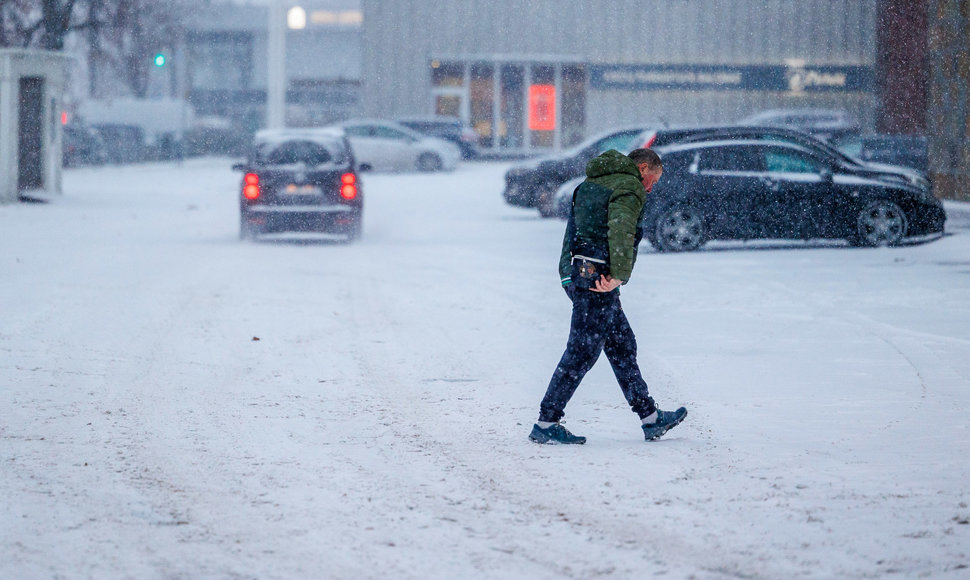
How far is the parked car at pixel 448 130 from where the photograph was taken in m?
44.7

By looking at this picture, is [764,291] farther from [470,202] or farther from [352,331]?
[470,202]

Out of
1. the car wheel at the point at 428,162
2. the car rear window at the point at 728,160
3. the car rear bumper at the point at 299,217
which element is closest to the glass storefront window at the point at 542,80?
the car wheel at the point at 428,162

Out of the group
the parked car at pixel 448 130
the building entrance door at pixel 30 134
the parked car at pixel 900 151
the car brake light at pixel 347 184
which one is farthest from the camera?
the parked car at pixel 448 130

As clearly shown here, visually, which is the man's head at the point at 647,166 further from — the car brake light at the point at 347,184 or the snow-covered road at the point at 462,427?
the car brake light at the point at 347,184

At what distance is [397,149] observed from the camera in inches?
1551

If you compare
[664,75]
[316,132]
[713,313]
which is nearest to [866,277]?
[713,313]

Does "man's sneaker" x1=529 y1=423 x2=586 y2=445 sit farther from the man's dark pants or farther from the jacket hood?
the jacket hood

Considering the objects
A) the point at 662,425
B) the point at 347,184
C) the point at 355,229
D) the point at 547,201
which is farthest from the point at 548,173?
the point at 662,425

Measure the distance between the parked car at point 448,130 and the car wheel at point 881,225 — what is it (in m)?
27.6

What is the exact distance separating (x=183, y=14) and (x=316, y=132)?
42677 millimetres

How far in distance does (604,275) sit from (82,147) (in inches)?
1570

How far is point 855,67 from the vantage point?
53.2 meters

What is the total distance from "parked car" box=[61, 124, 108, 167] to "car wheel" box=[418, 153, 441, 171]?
1142cm

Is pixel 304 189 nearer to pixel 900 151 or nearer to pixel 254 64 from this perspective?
pixel 900 151
